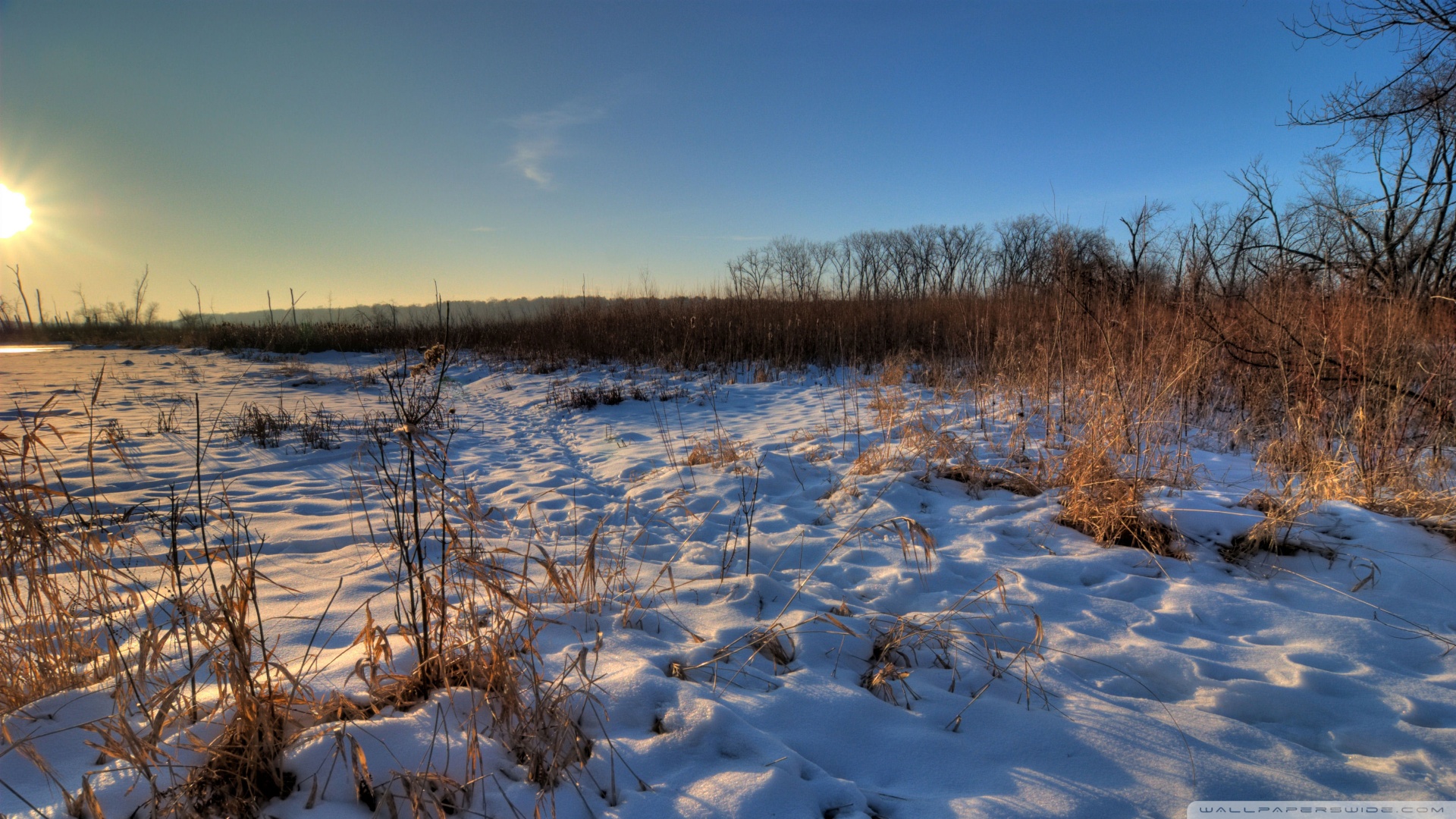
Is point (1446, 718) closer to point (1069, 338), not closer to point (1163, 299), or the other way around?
point (1069, 338)

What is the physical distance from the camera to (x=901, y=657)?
199cm

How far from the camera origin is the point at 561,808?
1.26m

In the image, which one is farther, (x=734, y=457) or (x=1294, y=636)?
(x=734, y=457)

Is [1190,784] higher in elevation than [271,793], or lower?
lower

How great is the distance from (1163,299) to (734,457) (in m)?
4.77

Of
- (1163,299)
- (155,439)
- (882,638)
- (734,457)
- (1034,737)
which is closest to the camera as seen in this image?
(1034,737)

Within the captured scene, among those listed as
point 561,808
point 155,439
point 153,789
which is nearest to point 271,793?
point 153,789

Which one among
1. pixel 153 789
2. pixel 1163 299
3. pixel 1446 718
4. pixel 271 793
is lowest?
pixel 1446 718

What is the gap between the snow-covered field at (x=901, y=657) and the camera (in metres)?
1.35

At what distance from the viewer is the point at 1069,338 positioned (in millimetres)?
5879

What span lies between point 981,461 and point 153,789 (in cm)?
429

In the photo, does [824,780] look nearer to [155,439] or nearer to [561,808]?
[561,808]

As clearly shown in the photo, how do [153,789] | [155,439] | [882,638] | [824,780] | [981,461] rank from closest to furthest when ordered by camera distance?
1. [153,789]
2. [824,780]
3. [882,638]
4. [981,461]
5. [155,439]

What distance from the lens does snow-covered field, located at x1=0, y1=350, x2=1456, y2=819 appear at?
4.43 feet
